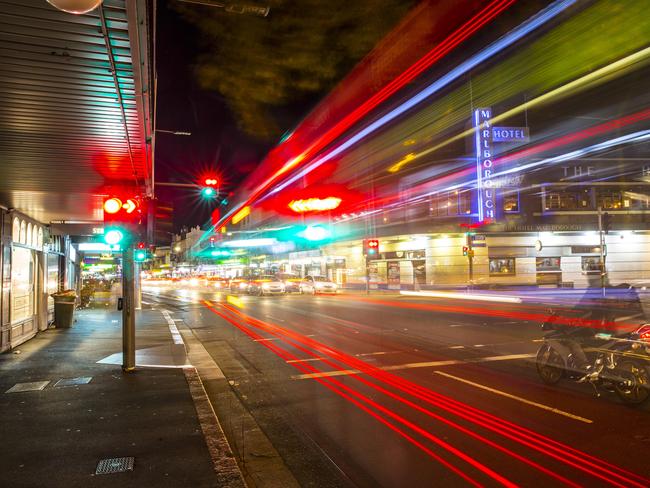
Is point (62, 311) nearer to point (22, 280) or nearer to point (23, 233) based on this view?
point (22, 280)

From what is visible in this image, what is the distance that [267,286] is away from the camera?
35.9 m

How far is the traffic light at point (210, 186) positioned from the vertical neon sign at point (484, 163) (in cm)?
2105

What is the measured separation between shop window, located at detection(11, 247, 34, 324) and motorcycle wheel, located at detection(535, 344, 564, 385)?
11886mm

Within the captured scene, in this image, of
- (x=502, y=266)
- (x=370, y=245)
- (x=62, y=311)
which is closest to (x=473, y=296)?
(x=370, y=245)

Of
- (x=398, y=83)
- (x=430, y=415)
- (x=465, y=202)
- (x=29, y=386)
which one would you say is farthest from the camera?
(x=465, y=202)

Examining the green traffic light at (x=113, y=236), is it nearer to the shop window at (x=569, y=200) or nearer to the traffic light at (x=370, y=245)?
the traffic light at (x=370, y=245)

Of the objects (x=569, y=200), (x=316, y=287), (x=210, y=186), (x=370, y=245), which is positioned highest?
(x=569, y=200)

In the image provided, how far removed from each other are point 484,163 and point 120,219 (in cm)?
2805

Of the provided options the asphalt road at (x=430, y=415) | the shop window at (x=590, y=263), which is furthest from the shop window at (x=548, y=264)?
the asphalt road at (x=430, y=415)

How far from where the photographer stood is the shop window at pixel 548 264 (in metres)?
39.7

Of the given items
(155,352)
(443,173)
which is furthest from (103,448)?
(443,173)

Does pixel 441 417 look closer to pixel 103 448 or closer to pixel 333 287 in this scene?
pixel 103 448

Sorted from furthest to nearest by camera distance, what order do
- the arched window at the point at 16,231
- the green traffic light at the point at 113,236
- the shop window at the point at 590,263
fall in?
1. the shop window at the point at 590,263
2. the arched window at the point at 16,231
3. the green traffic light at the point at 113,236

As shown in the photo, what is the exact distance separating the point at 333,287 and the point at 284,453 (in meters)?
32.2
